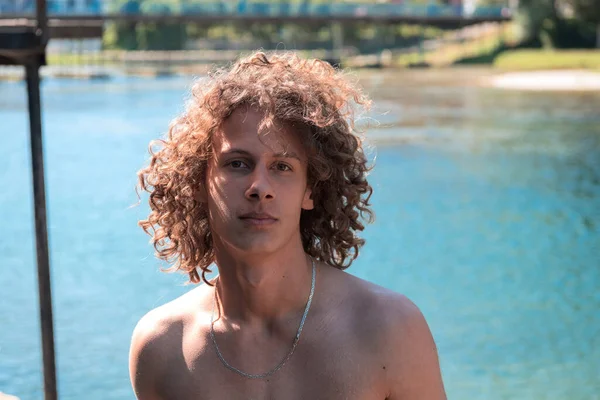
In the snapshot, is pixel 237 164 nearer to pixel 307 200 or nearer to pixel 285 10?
pixel 307 200

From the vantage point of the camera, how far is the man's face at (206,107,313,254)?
2.07 metres

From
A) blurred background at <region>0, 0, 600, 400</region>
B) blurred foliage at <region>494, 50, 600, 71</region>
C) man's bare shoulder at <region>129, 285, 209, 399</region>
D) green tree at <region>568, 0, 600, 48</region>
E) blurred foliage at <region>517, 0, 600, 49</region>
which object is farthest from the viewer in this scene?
blurred foliage at <region>517, 0, 600, 49</region>

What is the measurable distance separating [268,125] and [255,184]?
0.12 m

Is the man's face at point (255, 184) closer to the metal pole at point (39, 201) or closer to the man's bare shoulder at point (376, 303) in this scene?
the man's bare shoulder at point (376, 303)

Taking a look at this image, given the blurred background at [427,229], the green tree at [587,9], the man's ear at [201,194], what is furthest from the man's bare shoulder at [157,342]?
the green tree at [587,9]

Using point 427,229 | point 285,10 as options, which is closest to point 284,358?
point 427,229

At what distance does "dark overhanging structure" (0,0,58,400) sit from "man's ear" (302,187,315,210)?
355 cm

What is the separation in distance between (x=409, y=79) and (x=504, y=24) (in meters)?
22.6

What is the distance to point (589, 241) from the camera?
49.6 feet

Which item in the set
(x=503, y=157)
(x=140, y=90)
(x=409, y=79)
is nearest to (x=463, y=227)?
(x=503, y=157)

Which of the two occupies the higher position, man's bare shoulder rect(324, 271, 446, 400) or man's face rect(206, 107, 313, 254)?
man's face rect(206, 107, 313, 254)

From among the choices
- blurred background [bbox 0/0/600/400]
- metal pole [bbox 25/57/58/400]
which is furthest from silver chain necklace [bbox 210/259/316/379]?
metal pole [bbox 25/57/58/400]

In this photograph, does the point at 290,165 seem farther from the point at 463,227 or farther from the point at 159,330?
the point at 463,227

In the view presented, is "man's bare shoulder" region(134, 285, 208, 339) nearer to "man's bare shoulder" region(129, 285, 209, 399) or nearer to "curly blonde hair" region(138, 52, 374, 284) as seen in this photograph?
"man's bare shoulder" region(129, 285, 209, 399)
